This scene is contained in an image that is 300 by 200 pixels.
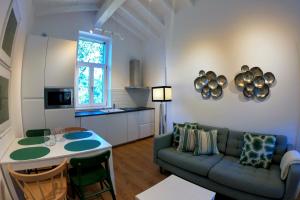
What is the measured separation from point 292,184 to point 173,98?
248 centimetres

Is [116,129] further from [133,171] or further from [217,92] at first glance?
[217,92]

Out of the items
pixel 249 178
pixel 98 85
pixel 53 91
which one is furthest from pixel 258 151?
pixel 98 85

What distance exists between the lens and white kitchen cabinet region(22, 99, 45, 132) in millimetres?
2703

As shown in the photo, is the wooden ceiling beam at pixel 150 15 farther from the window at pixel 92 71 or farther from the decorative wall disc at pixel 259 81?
the decorative wall disc at pixel 259 81

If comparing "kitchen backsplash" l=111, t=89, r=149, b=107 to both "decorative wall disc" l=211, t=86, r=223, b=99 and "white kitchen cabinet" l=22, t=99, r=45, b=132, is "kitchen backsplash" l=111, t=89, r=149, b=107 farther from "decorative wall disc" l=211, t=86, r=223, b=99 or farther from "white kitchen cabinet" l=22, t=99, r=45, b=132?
"decorative wall disc" l=211, t=86, r=223, b=99

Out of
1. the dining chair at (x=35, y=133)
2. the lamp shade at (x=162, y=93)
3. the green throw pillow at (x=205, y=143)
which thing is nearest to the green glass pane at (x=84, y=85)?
the dining chair at (x=35, y=133)

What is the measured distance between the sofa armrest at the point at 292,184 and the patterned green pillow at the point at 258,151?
0.44m

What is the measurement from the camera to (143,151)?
3.74 m

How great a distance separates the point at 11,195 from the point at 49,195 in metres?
0.38

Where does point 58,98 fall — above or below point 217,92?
below

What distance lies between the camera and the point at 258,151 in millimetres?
2197

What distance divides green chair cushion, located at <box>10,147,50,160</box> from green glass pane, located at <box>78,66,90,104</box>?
2.22 m

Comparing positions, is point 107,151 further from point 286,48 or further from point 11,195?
point 286,48

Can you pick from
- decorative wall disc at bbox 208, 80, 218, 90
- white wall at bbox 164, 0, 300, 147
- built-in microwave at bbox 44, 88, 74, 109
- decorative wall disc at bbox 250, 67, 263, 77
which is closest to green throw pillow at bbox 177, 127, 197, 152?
white wall at bbox 164, 0, 300, 147
